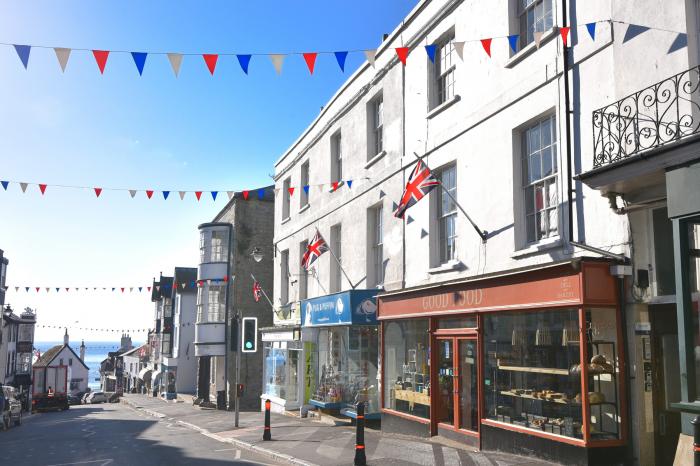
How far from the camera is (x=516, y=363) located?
11.6 metres

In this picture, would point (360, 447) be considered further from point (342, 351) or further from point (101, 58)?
point (101, 58)

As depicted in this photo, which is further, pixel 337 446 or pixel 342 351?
pixel 342 351

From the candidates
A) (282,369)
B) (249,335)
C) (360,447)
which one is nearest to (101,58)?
(360,447)

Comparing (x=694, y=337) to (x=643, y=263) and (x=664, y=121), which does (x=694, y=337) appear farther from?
(x=664, y=121)

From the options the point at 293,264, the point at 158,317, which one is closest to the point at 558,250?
the point at 293,264

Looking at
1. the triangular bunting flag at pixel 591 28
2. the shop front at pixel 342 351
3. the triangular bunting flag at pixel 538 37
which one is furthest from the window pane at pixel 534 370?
the shop front at pixel 342 351

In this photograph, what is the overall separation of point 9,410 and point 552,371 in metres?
26.2

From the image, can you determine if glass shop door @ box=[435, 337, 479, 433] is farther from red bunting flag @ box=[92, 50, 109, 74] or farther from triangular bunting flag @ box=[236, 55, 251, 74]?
red bunting flag @ box=[92, 50, 109, 74]

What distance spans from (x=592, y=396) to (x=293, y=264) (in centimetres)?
1601

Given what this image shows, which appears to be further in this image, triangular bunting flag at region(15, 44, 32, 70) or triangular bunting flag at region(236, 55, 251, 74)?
triangular bunting flag at region(236, 55, 251, 74)

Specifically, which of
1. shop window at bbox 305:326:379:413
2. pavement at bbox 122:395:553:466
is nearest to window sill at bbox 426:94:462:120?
shop window at bbox 305:326:379:413

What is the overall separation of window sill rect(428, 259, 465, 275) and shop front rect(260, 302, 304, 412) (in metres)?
7.72

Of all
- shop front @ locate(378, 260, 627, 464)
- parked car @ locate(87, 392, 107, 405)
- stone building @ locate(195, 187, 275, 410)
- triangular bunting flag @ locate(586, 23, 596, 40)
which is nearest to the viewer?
shop front @ locate(378, 260, 627, 464)

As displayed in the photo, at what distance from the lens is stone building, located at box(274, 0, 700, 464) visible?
8.88 metres
